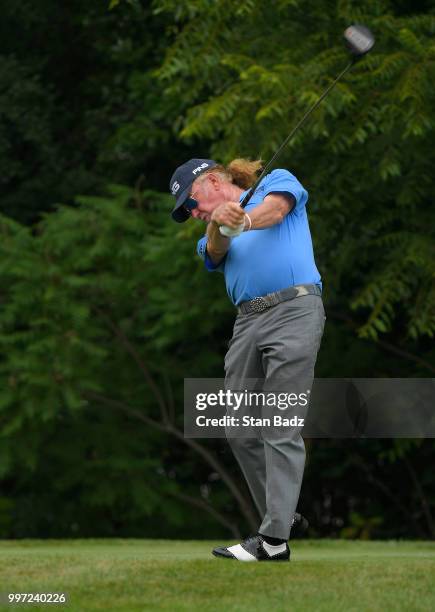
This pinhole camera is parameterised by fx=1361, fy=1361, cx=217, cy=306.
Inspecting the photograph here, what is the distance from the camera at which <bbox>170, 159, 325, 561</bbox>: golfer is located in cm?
629

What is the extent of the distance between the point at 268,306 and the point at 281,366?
0.29 metres

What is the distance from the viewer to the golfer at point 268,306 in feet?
20.6

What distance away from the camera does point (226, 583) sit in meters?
5.90

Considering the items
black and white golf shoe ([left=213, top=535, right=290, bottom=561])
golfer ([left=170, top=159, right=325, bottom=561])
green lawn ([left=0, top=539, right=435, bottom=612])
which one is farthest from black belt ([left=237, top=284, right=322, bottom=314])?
green lawn ([left=0, top=539, right=435, bottom=612])

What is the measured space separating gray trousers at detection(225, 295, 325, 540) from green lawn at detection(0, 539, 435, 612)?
0.30m

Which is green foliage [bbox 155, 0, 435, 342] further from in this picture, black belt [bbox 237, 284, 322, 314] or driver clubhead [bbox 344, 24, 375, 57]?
black belt [bbox 237, 284, 322, 314]

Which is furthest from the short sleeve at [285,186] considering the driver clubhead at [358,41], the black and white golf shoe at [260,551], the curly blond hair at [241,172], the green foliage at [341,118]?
the green foliage at [341,118]

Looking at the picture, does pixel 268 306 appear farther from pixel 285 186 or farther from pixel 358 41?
pixel 358 41

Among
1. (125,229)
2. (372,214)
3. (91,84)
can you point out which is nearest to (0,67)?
(91,84)

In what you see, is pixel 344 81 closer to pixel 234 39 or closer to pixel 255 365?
pixel 234 39

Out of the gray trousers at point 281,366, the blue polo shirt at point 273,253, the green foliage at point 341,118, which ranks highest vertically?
the green foliage at point 341,118

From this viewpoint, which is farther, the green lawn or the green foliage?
the green foliage

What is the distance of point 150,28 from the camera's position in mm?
15938

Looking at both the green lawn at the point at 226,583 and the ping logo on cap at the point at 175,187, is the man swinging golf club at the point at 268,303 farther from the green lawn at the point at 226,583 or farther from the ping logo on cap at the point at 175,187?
the green lawn at the point at 226,583
